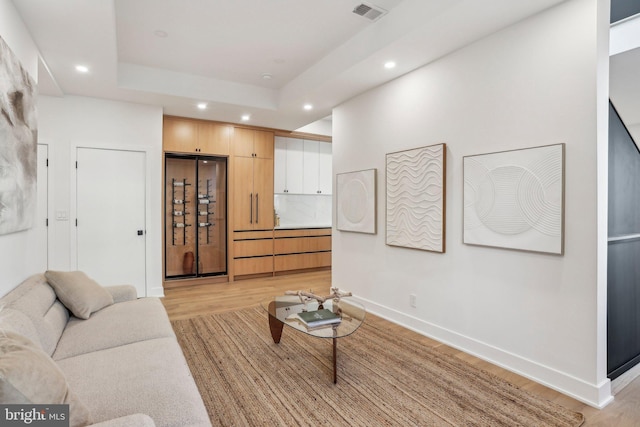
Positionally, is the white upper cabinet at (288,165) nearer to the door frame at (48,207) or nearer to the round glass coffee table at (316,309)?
the door frame at (48,207)

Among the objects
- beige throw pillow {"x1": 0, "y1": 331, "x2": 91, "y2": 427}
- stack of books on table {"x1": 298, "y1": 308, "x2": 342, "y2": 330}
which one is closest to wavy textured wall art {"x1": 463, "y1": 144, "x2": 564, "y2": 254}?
stack of books on table {"x1": 298, "y1": 308, "x2": 342, "y2": 330}

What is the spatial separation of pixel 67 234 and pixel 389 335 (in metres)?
4.02

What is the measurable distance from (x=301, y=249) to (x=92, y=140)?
11.7ft

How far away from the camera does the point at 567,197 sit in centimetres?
224

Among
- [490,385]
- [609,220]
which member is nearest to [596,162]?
[609,220]

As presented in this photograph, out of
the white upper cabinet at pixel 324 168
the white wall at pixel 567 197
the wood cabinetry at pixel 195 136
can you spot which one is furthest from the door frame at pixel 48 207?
the white upper cabinet at pixel 324 168

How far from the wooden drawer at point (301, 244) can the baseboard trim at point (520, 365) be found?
2.85 meters

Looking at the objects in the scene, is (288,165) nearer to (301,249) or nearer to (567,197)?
(301,249)

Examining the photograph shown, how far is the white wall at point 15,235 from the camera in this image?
2.13 metres

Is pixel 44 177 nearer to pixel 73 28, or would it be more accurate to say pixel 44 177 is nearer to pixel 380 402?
pixel 73 28

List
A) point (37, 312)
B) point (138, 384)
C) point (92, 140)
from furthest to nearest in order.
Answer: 1. point (92, 140)
2. point (37, 312)
3. point (138, 384)

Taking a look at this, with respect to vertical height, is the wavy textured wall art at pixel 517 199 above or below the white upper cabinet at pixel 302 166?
below

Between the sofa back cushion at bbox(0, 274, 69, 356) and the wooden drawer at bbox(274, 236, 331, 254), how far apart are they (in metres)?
3.71

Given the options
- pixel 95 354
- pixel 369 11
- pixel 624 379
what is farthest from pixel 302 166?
pixel 624 379
